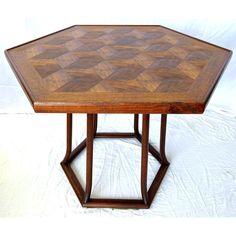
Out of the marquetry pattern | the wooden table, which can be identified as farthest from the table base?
the marquetry pattern

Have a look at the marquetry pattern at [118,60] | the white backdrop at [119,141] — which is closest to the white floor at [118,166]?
the white backdrop at [119,141]

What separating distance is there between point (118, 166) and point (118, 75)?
0.65 m

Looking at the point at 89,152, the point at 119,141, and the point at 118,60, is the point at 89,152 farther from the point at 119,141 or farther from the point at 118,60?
the point at 119,141

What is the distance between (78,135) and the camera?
7.09 feet

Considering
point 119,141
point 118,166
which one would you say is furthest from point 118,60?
point 119,141

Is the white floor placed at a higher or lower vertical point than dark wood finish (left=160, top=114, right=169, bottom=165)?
lower

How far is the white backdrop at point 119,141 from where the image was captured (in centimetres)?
164

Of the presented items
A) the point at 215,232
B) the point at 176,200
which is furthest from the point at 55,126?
the point at 215,232

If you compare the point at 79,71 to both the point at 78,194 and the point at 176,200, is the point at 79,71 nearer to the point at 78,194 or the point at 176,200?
the point at 78,194

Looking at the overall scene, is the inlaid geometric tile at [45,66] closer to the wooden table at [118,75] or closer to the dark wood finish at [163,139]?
the wooden table at [118,75]

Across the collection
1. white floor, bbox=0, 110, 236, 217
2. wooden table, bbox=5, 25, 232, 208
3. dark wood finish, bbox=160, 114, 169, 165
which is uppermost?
wooden table, bbox=5, 25, 232, 208

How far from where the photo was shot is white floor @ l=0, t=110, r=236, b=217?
1.62 metres

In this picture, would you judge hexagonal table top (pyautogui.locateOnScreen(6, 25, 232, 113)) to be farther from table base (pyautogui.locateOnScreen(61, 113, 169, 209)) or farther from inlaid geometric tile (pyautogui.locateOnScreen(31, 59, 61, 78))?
table base (pyautogui.locateOnScreen(61, 113, 169, 209))

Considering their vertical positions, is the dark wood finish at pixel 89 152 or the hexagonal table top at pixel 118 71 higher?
the hexagonal table top at pixel 118 71
